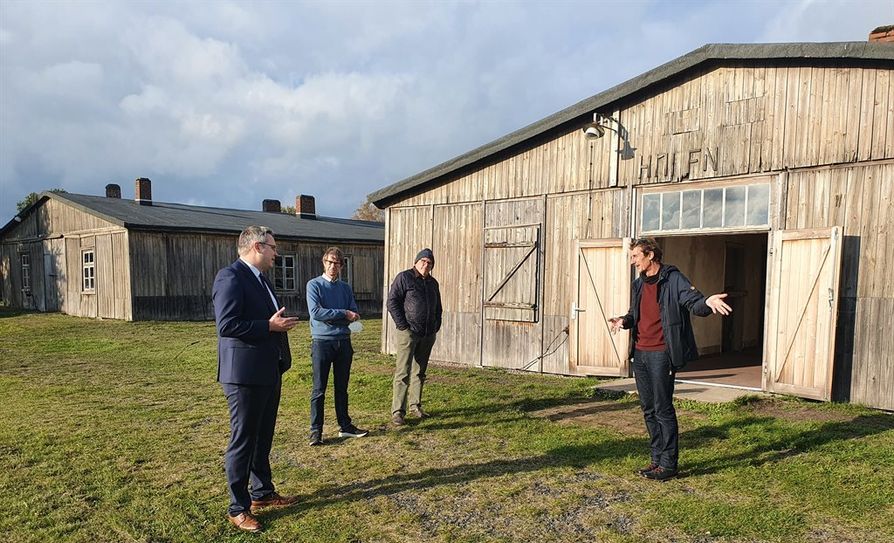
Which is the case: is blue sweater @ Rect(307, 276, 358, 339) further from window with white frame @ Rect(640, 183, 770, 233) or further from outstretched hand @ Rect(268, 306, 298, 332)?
window with white frame @ Rect(640, 183, 770, 233)

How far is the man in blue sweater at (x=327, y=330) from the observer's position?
5.58 meters

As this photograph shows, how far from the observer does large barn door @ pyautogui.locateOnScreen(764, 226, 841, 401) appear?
6.98m

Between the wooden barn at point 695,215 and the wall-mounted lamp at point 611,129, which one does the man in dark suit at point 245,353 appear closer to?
the wooden barn at point 695,215

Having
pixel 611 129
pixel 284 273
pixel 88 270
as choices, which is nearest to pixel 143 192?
pixel 88 270

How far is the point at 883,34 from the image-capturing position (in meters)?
7.36

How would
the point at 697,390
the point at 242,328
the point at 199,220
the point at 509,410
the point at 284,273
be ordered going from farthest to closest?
the point at 284,273 → the point at 199,220 → the point at 697,390 → the point at 509,410 → the point at 242,328

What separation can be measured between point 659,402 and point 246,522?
311 cm

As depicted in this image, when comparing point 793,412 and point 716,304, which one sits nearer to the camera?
point 716,304

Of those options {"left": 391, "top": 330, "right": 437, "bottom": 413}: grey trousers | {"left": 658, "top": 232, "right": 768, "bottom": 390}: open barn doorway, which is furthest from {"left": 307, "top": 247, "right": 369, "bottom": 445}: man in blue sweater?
{"left": 658, "top": 232, "right": 768, "bottom": 390}: open barn doorway

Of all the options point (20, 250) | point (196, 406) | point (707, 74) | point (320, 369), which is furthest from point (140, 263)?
point (707, 74)

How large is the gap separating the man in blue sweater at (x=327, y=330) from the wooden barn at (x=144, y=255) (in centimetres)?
1379

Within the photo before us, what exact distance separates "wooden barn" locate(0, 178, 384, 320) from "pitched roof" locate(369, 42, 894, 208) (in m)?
9.54

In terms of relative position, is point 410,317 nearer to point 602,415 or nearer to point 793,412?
point 602,415

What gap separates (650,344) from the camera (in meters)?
4.76
